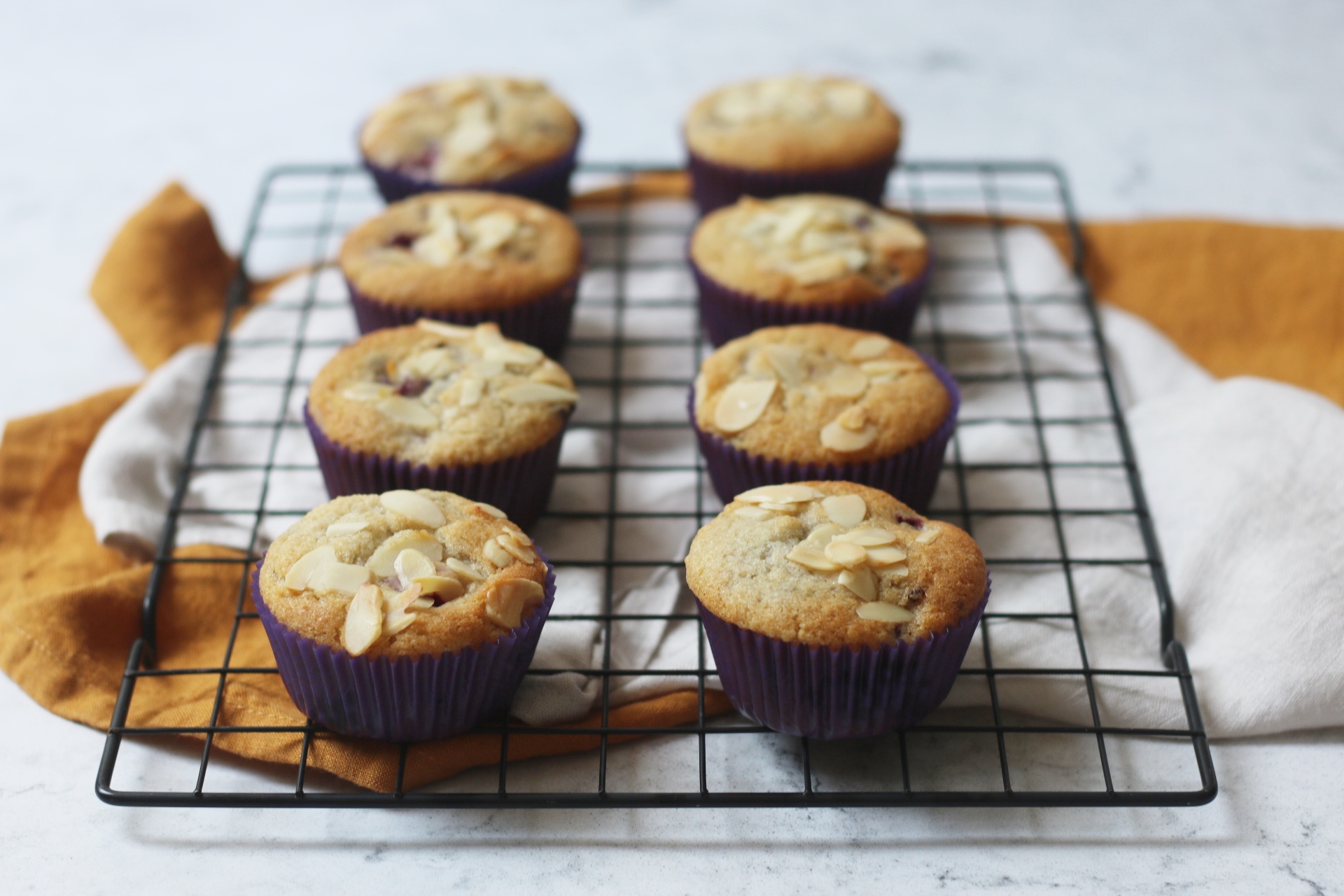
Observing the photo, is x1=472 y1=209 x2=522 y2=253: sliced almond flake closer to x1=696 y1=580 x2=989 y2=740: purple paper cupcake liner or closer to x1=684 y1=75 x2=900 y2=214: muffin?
x1=684 y1=75 x2=900 y2=214: muffin

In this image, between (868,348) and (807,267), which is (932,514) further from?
(807,267)

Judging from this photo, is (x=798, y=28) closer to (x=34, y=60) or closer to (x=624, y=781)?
(x=34, y=60)

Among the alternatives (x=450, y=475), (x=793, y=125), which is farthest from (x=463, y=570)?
(x=793, y=125)

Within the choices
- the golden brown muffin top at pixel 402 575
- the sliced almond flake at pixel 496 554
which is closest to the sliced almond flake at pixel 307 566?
the golden brown muffin top at pixel 402 575

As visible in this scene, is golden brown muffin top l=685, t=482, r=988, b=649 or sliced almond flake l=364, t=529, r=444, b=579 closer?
golden brown muffin top l=685, t=482, r=988, b=649

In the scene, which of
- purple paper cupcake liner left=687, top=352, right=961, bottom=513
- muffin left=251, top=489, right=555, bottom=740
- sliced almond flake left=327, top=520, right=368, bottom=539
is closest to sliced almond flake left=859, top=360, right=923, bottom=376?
purple paper cupcake liner left=687, top=352, right=961, bottom=513

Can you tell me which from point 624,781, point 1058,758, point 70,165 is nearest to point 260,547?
point 624,781
